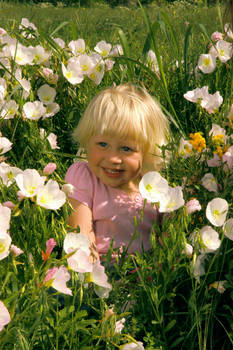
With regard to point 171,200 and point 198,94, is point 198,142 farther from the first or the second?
point 198,94

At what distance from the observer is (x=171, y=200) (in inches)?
52.8

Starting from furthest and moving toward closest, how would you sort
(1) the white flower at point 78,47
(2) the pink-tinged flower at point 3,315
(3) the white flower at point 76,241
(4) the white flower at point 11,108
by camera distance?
1. (1) the white flower at point 78,47
2. (4) the white flower at point 11,108
3. (3) the white flower at point 76,241
4. (2) the pink-tinged flower at point 3,315

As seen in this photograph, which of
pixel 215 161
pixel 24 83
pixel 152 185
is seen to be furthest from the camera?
pixel 24 83

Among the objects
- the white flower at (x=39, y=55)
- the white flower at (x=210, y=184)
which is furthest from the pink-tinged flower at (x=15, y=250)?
the white flower at (x=39, y=55)

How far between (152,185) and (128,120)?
0.41m

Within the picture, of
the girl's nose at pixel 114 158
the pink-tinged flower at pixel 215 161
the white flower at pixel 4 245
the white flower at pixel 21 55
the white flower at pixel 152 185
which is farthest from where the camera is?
the white flower at pixel 21 55

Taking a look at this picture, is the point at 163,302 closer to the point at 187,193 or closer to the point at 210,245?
the point at 210,245

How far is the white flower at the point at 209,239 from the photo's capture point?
1.22m

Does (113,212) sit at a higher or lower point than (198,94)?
lower

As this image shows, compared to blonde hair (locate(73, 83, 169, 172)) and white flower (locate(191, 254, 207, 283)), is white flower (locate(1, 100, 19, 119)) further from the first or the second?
white flower (locate(191, 254, 207, 283))

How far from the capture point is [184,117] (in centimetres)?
222

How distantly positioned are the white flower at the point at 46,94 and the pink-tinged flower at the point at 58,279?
4.10 ft

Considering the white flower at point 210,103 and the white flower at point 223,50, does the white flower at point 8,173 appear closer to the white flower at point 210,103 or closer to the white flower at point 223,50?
the white flower at point 210,103

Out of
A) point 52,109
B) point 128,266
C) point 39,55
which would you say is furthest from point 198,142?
point 39,55
